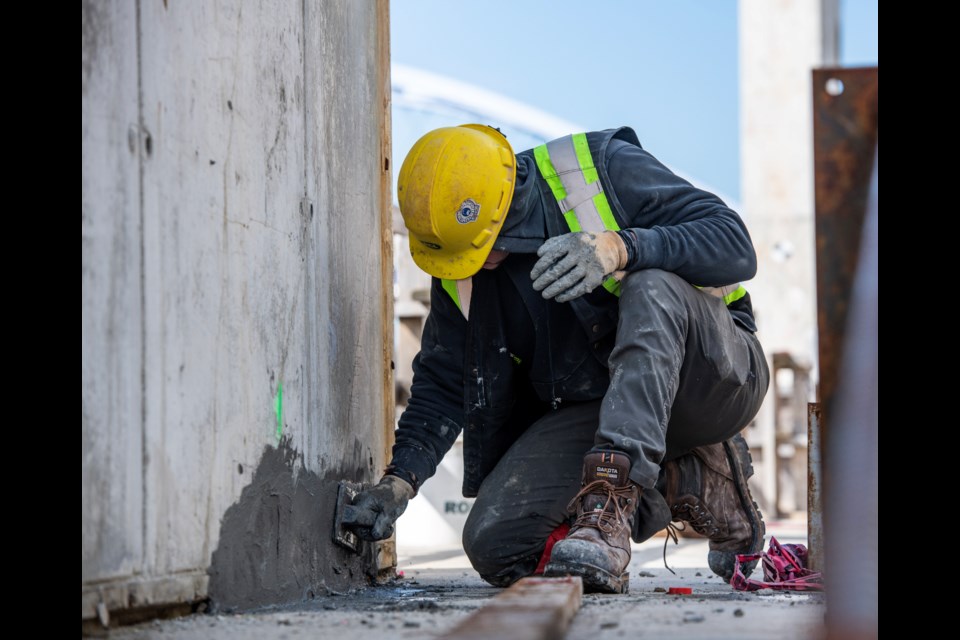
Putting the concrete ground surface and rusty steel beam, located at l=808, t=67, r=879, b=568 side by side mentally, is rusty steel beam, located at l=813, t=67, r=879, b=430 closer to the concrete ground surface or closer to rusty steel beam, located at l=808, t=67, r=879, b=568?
rusty steel beam, located at l=808, t=67, r=879, b=568

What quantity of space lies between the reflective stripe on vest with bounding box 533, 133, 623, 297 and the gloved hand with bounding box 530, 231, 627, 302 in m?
0.19

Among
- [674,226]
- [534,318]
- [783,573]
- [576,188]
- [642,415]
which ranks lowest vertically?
[783,573]

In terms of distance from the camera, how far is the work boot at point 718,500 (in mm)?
3422

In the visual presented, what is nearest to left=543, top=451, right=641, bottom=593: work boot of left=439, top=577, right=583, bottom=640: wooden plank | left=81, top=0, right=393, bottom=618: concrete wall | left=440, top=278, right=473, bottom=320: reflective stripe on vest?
left=439, top=577, right=583, bottom=640: wooden plank

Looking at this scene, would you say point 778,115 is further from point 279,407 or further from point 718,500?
point 279,407

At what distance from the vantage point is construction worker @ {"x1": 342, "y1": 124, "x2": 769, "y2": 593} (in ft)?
Answer: 9.02

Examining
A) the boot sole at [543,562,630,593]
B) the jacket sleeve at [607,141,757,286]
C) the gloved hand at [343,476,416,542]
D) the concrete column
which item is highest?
the concrete column

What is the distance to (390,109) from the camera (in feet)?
12.3

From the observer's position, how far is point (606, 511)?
267 centimetres

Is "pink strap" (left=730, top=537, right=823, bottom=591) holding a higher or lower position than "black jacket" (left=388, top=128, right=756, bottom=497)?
lower

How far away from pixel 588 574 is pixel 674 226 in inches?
37.6

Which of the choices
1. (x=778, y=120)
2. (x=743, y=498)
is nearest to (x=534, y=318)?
(x=743, y=498)

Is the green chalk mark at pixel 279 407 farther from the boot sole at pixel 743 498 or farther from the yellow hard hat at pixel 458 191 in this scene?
the boot sole at pixel 743 498
